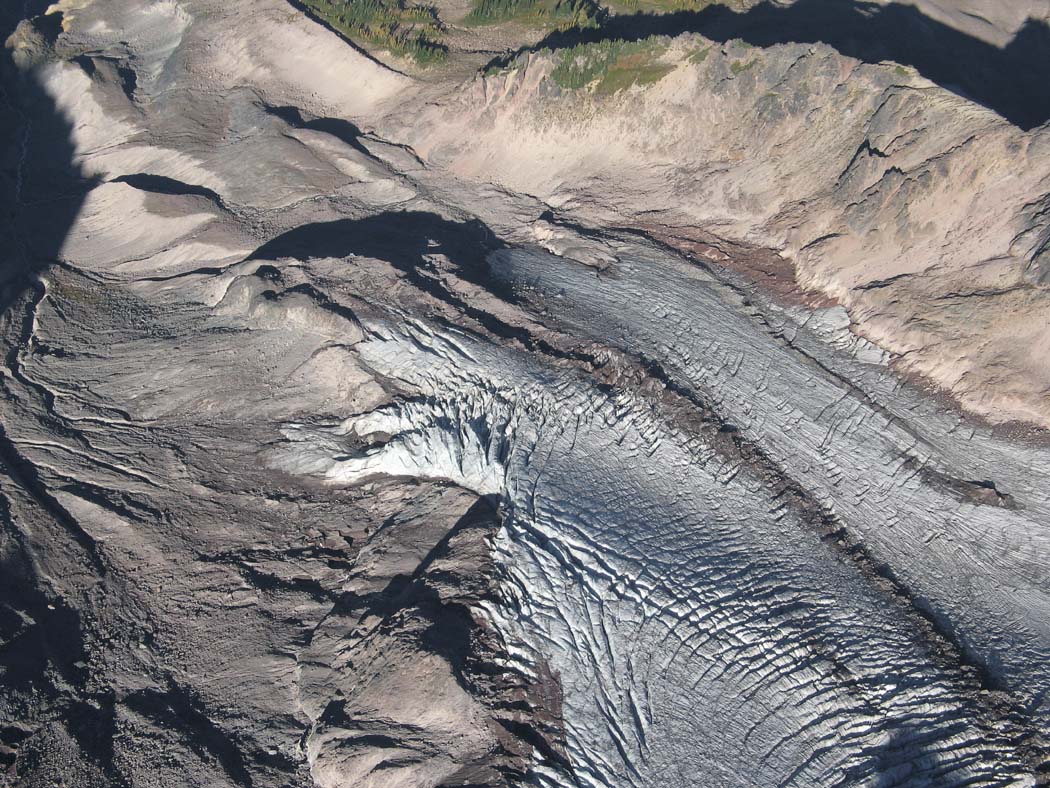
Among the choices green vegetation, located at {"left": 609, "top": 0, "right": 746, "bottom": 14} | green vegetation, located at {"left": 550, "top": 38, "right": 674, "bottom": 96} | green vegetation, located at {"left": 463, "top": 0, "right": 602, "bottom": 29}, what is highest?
green vegetation, located at {"left": 609, "top": 0, "right": 746, "bottom": 14}

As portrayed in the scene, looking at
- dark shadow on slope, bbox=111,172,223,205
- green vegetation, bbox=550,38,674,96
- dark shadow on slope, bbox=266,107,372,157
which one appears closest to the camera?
green vegetation, bbox=550,38,674,96

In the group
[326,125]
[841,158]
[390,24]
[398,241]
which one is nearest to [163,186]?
[326,125]

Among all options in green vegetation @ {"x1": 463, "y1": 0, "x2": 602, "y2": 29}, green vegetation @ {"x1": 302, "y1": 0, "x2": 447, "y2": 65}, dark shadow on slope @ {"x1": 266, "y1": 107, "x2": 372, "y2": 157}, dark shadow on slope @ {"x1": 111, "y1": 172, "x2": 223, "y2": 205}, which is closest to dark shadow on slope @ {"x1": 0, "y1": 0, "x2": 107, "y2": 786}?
dark shadow on slope @ {"x1": 111, "y1": 172, "x2": 223, "y2": 205}

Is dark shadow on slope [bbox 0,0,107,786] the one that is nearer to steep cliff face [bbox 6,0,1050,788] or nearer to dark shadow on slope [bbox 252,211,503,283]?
steep cliff face [bbox 6,0,1050,788]

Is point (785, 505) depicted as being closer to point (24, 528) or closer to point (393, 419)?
point (393, 419)

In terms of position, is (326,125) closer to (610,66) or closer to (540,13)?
(540,13)

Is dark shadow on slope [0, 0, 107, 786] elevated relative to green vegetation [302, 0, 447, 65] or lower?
lower

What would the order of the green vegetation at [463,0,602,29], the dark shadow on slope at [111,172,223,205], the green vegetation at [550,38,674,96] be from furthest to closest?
the green vegetation at [463,0,602,29], the dark shadow on slope at [111,172,223,205], the green vegetation at [550,38,674,96]

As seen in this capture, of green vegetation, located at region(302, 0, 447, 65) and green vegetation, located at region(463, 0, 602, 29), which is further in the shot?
green vegetation, located at region(302, 0, 447, 65)
